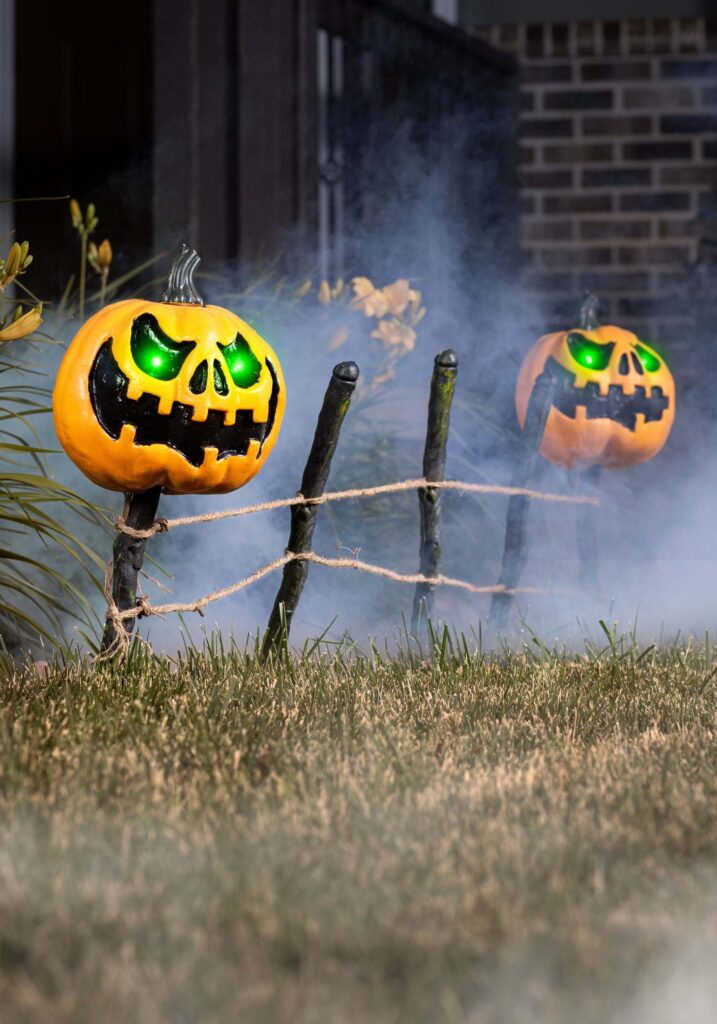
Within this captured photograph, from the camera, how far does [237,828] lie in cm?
160

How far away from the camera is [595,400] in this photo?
9.98ft

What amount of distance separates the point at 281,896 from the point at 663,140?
5192 millimetres

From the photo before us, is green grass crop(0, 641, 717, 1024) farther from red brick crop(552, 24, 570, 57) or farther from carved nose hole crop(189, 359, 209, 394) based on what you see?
red brick crop(552, 24, 570, 57)

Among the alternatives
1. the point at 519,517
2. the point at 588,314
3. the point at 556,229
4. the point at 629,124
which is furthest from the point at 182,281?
the point at 629,124

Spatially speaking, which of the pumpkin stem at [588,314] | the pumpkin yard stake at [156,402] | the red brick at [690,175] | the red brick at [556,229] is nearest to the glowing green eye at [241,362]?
the pumpkin yard stake at [156,402]

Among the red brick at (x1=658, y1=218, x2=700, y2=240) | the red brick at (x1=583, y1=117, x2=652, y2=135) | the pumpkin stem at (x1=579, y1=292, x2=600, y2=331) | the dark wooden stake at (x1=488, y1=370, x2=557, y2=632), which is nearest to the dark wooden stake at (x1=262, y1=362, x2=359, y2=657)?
the dark wooden stake at (x1=488, y1=370, x2=557, y2=632)

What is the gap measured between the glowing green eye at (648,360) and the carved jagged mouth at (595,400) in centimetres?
7

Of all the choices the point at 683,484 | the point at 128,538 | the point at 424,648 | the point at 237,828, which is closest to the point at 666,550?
the point at 683,484

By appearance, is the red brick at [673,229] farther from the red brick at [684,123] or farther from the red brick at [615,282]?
the red brick at [684,123]

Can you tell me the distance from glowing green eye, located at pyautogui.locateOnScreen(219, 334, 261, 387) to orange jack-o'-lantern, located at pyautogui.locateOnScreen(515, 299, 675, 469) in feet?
2.96

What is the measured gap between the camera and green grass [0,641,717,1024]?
1.19 m

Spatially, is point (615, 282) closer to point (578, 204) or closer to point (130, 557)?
point (578, 204)

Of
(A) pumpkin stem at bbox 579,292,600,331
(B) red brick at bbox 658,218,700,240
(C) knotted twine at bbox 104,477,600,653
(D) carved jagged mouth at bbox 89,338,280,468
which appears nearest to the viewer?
(D) carved jagged mouth at bbox 89,338,280,468

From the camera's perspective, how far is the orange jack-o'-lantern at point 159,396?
2.24m
